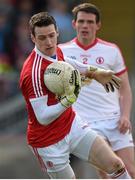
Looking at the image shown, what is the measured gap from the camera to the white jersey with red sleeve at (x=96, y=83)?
1026cm

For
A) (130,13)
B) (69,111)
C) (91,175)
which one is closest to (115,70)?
(69,111)

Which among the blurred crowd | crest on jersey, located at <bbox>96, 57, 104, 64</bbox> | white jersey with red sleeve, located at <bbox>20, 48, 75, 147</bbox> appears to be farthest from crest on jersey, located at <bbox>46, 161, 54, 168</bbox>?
the blurred crowd

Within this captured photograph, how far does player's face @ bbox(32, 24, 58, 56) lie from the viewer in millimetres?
9039

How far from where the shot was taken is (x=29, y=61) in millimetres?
9156

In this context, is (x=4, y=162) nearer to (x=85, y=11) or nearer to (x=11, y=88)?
(x=11, y=88)

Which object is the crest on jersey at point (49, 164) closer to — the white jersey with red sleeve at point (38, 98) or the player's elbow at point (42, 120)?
the white jersey with red sleeve at point (38, 98)

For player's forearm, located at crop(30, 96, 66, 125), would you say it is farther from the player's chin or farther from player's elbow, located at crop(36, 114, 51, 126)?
the player's chin

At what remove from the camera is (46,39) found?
904 cm

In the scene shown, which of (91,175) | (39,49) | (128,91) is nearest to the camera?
(39,49)

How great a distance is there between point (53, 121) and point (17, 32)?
608 centimetres

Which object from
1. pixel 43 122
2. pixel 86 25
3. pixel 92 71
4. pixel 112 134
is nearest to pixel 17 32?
pixel 86 25

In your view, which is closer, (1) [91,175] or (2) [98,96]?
(2) [98,96]

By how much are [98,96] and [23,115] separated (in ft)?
14.0

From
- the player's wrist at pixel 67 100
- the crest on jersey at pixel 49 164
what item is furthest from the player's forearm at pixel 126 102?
the player's wrist at pixel 67 100
